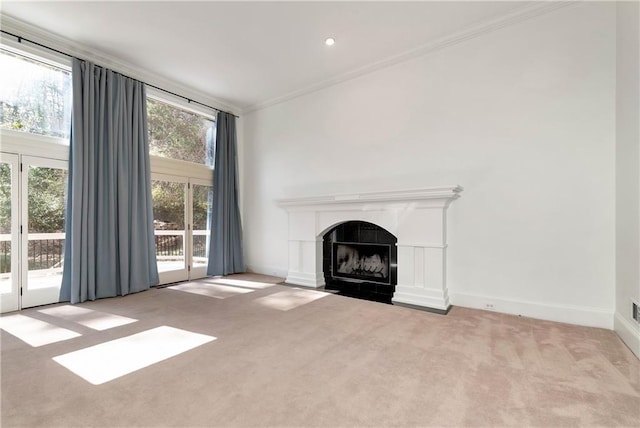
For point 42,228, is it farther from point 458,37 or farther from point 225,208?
point 458,37

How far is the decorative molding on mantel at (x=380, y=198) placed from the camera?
3238 mm

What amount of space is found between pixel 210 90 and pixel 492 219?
452 centimetres

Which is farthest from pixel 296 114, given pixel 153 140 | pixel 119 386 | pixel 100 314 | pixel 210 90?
pixel 119 386

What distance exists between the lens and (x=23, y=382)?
69.5 inches

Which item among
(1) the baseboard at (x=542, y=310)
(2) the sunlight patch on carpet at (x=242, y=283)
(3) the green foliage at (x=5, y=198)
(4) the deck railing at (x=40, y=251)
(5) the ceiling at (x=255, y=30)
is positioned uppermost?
(5) the ceiling at (x=255, y=30)

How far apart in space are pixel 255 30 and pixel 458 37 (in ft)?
7.57

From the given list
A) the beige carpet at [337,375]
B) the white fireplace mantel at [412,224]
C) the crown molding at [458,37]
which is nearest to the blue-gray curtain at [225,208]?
the crown molding at [458,37]

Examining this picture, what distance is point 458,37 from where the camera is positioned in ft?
11.1

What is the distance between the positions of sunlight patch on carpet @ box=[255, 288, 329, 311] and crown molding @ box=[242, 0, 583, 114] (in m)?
3.08

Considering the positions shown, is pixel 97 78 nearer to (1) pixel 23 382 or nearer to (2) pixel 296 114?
(2) pixel 296 114

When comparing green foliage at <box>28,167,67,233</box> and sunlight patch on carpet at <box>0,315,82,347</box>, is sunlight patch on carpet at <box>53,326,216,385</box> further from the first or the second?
green foliage at <box>28,167,67,233</box>

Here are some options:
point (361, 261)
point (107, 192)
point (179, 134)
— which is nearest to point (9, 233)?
point (107, 192)

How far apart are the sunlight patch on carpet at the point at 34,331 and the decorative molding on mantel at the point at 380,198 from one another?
2918 mm

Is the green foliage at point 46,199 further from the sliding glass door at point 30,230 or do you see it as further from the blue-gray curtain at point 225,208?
the blue-gray curtain at point 225,208
